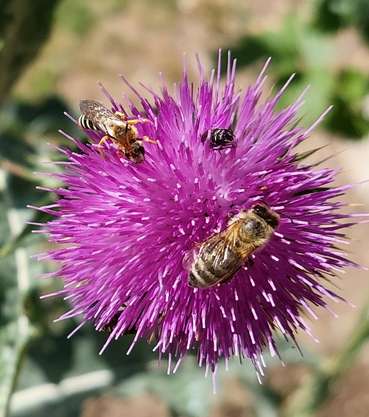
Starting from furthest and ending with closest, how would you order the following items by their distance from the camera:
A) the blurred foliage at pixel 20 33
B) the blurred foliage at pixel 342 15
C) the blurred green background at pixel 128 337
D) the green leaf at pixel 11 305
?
the blurred foliage at pixel 342 15 < the blurred foliage at pixel 20 33 < the blurred green background at pixel 128 337 < the green leaf at pixel 11 305

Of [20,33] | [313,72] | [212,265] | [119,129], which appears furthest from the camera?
[313,72]

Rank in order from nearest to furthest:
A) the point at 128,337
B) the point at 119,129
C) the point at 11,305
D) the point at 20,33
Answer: the point at 119,129 < the point at 11,305 < the point at 20,33 < the point at 128,337

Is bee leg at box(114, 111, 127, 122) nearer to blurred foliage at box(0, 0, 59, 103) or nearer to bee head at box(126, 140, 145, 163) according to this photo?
bee head at box(126, 140, 145, 163)

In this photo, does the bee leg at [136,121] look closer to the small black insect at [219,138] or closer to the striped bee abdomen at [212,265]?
the small black insect at [219,138]

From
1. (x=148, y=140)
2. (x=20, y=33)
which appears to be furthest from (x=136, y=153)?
(x=20, y=33)

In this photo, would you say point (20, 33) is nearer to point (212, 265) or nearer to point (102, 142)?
point (102, 142)

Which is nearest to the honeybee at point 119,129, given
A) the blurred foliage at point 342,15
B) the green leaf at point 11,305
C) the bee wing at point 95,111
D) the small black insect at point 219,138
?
the bee wing at point 95,111

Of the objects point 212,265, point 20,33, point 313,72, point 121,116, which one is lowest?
point 212,265

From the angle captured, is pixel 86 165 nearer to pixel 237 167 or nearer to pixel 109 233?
pixel 109 233

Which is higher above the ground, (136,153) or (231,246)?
(136,153)
